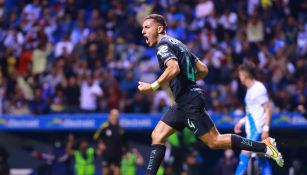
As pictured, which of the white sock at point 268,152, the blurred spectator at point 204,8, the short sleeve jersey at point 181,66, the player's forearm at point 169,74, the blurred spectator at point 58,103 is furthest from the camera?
the blurred spectator at point 204,8

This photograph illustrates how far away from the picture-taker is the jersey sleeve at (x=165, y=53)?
10.0m

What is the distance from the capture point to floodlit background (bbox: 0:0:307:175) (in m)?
18.8

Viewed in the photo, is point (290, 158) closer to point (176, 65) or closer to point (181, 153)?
point (181, 153)

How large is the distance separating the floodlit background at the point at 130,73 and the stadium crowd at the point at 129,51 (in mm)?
30

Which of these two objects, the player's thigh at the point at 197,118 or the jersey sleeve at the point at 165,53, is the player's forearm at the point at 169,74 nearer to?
the jersey sleeve at the point at 165,53

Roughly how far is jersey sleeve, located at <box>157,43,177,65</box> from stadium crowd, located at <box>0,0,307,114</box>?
338 inches

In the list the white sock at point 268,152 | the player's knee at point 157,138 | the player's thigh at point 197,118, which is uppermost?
the player's thigh at point 197,118

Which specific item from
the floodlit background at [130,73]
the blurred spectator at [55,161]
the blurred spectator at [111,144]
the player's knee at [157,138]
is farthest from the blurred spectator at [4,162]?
the player's knee at [157,138]

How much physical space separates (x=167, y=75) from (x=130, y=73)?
10514 mm

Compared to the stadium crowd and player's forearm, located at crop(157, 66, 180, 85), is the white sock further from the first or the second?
the stadium crowd

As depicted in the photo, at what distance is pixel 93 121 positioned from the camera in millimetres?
18875

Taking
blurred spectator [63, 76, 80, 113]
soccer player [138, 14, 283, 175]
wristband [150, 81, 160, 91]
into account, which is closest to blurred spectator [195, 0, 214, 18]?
blurred spectator [63, 76, 80, 113]

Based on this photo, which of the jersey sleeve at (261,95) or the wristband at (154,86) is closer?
the wristband at (154,86)

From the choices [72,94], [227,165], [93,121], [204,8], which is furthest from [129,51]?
[227,165]
